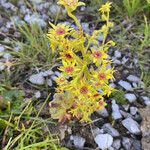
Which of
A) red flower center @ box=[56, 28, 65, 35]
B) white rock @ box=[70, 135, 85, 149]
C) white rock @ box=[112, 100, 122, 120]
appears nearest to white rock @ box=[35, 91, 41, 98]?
white rock @ box=[70, 135, 85, 149]

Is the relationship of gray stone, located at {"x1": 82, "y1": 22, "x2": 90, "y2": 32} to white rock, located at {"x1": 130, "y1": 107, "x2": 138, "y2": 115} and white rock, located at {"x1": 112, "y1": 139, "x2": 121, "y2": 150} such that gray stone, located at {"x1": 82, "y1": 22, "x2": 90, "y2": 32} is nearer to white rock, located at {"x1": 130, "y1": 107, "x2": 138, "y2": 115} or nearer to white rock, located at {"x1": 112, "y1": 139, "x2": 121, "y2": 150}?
white rock, located at {"x1": 130, "y1": 107, "x2": 138, "y2": 115}

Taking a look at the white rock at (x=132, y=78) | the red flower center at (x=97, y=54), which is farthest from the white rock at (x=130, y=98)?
the red flower center at (x=97, y=54)

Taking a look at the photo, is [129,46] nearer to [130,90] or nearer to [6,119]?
A: [130,90]

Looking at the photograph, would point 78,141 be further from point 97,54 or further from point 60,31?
point 60,31

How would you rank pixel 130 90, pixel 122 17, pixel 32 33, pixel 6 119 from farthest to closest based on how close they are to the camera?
pixel 122 17 → pixel 32 33 → pixel 130 90 → pixel 6 119

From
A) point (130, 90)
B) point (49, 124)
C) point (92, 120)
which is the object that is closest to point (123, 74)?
point (130, 90)

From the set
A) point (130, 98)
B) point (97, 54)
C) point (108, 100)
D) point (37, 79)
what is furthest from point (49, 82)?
point (97, 54)
